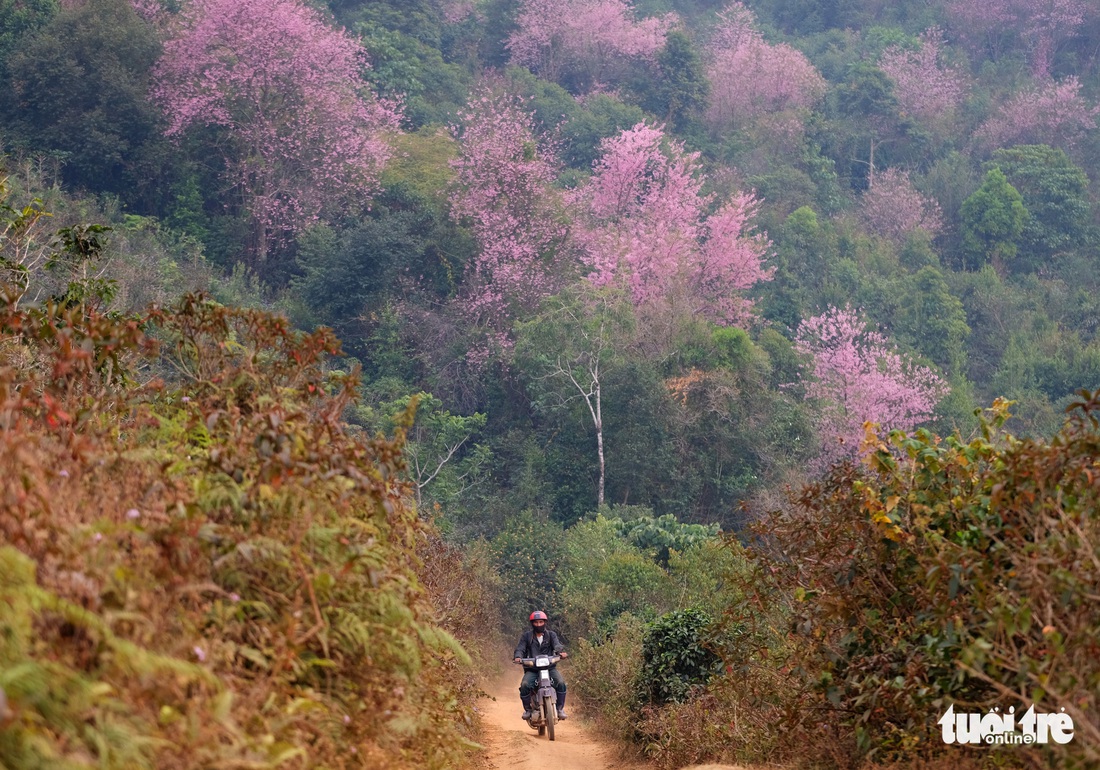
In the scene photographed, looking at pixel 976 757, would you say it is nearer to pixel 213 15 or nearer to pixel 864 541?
pixel 864 541

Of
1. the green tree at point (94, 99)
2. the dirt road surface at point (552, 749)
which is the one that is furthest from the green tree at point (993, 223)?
the dirt road surface at point (552, 749)

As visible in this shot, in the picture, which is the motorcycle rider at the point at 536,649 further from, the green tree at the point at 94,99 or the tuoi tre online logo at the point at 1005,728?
the green tree at the point at 94,99

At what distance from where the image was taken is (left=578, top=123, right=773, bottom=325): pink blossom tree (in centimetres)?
2927

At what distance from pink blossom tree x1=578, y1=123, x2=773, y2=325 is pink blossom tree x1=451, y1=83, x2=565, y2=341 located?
1.14 metres

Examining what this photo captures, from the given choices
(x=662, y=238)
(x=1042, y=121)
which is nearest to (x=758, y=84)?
(x=1042, y=121)

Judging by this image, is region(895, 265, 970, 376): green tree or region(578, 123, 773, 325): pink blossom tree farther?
region(895, 265, 970, 376): green tree

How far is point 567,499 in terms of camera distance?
2584cm

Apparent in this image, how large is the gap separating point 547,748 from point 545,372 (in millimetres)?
16602

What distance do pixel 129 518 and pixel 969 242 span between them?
123ft

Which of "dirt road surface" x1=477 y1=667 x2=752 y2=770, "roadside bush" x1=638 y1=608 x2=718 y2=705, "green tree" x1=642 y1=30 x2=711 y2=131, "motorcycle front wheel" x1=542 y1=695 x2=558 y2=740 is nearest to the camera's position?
"dirt road surface" x1=477 y1=667 x2=752 y2=770

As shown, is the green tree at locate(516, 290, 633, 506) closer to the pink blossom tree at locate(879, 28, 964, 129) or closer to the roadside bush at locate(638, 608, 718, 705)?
the roadside bush at locate(638, 608, 718, 705)

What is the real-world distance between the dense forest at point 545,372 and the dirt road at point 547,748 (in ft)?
1.27

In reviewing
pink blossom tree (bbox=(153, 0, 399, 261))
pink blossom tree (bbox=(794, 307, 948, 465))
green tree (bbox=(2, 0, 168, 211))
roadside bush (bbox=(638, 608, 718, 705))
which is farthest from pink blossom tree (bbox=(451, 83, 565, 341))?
roadside bush (bbox=(638, 608, 718, 705))

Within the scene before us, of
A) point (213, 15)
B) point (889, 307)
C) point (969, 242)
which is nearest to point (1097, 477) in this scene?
point (213, 15)
